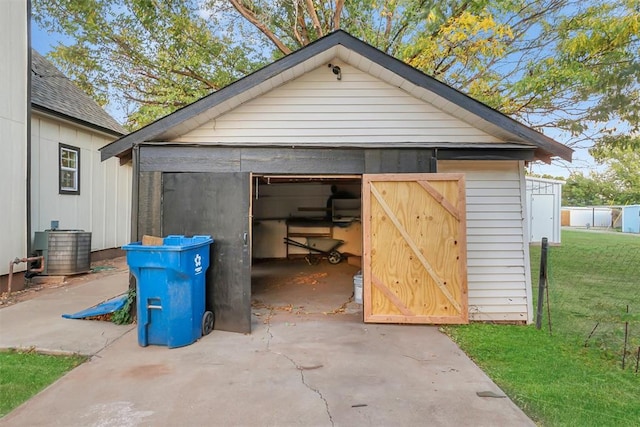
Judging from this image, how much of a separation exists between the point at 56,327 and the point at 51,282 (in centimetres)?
346

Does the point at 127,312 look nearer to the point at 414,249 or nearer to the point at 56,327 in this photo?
the point at 56,327

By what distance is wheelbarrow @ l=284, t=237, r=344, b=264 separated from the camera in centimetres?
1086

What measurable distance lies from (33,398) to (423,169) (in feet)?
15.6

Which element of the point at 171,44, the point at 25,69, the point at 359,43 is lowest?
the point at 359,43

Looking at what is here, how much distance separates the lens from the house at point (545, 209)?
592 inches

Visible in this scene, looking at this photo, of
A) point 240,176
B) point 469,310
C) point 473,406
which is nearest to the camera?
point 473,406

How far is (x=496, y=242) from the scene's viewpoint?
5227 mm

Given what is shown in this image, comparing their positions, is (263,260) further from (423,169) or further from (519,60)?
(519,60)

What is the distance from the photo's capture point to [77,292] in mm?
6590

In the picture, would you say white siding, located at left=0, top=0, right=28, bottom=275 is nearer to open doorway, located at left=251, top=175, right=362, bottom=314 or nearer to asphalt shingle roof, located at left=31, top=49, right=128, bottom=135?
asphalt shingle roof, located at left=31, top=49, right=128, bottom=135

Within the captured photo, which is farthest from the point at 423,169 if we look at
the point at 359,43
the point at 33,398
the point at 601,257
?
the point at 601,257

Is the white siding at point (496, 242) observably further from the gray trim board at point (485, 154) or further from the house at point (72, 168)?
the house at point (72, 168)

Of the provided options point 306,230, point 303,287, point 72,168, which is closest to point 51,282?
point 72,168

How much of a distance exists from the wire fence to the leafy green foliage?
5.30 m
